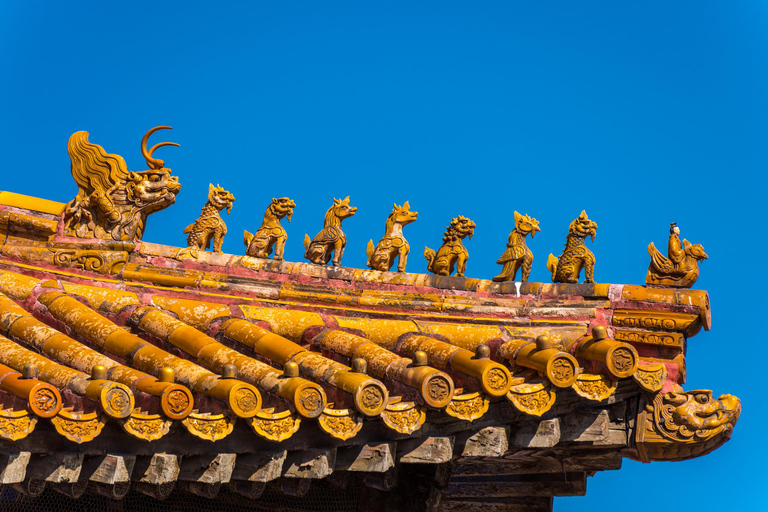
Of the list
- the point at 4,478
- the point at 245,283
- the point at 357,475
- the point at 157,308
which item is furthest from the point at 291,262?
the point at 4,478

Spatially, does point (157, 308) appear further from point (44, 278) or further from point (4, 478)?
point (4, 478)

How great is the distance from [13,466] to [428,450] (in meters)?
3.76

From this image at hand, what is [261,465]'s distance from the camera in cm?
975

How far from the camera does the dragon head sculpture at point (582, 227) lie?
12.5m

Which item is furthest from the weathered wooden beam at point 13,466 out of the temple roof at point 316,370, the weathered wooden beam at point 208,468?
the weathered wooden beam at point 208,468

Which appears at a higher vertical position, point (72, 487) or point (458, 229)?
point (458, 229)

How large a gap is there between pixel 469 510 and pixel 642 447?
4038 mm

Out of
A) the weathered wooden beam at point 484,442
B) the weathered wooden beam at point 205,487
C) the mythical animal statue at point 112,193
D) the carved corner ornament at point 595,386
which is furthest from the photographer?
the mythical animal statue at point 112,193

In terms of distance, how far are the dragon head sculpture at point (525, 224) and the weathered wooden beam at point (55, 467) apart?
232 inches

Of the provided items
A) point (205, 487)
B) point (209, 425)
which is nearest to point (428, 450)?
point (205, 487)

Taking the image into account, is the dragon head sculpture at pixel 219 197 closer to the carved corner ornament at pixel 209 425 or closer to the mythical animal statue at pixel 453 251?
the mythical animal statue at pixel 453 251

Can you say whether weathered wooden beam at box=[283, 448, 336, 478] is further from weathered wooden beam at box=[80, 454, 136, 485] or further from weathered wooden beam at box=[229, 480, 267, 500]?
weathered wooden beam at box=[80, 454, 136, 485]

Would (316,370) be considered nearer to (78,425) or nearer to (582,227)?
(78,425)

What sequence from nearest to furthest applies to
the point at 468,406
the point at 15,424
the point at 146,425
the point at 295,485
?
the point at 15,424 < the point at 146,425 < the point at 468,406 < the point at 295,485
